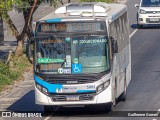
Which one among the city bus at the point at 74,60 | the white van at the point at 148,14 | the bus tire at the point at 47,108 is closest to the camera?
the city bus at the point at 74,60

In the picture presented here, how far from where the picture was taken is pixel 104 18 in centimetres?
2108

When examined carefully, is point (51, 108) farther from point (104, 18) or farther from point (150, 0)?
point (150, 0)

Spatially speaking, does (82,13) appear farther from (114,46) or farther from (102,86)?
(102,86)

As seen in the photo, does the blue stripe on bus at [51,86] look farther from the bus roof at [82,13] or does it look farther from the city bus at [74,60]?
the bus roof at [82,13]

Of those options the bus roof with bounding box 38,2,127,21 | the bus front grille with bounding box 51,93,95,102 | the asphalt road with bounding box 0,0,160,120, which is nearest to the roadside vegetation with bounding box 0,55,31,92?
the asphalt road with bounding box 0,0,160,120

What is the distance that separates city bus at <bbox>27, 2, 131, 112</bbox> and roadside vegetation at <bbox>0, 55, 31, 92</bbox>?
22.9 feet

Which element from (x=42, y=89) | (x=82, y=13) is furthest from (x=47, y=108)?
(x=82, y=13)

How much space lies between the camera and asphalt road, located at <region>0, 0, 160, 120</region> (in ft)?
71.5

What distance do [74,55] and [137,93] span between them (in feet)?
17.6

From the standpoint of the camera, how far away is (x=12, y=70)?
30469 millimetres

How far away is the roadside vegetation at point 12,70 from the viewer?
94.1 ft

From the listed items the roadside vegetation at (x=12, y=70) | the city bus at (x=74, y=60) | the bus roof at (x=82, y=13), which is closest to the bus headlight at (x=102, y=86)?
the city bus at (x=74, y=60)

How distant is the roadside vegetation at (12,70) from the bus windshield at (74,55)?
701 centimetres

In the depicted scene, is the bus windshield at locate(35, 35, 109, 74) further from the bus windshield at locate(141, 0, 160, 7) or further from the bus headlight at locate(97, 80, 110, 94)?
the bus windshield at locate(141, 0, 160, 7)
